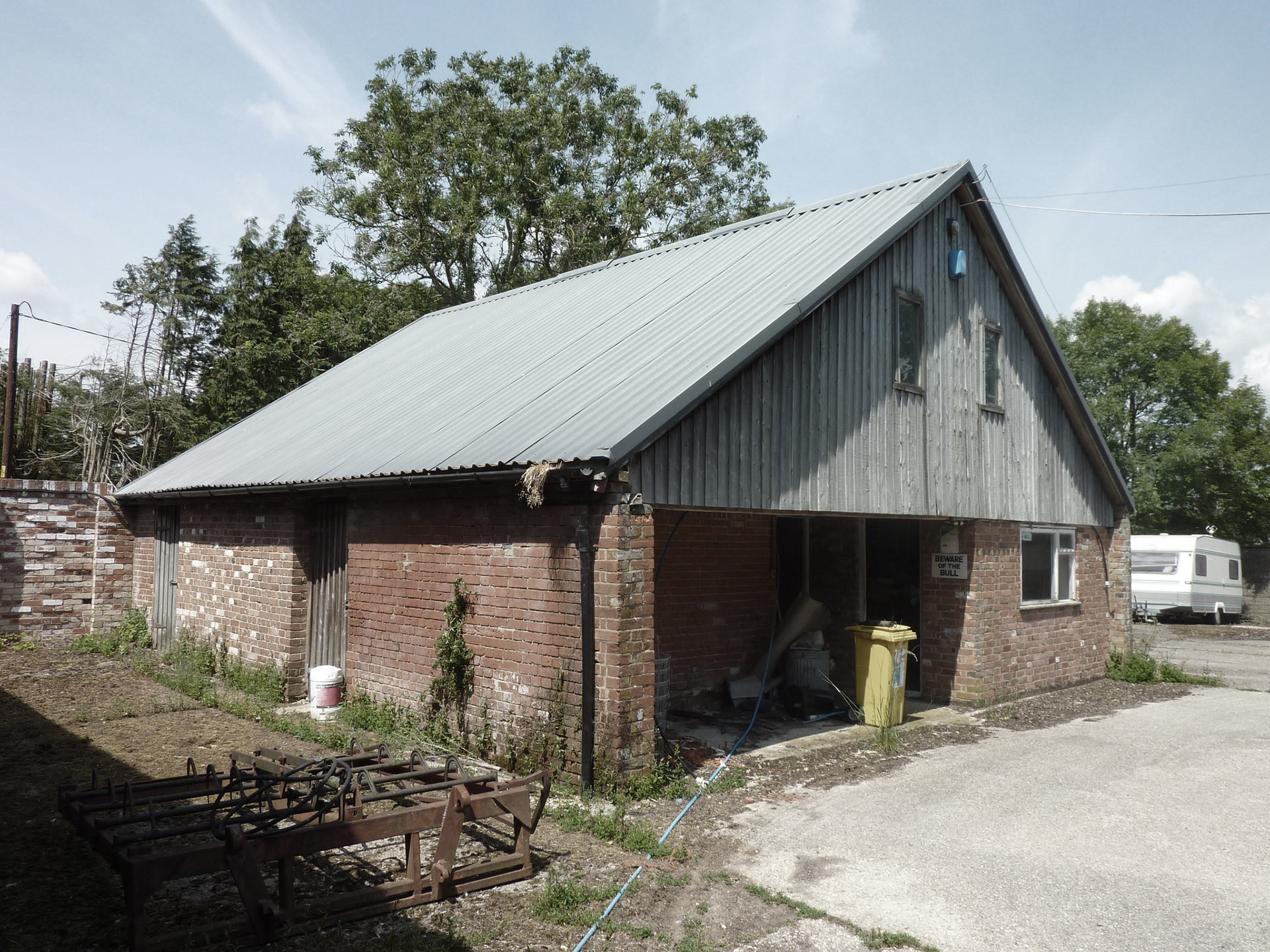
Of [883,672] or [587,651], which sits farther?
[883,672]

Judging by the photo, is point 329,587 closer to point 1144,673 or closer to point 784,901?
point 784,901

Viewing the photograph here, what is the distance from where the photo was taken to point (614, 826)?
21.6 ft

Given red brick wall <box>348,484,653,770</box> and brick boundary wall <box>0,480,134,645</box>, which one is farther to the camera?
brick boundary wall <box>0,480,134,645</box>

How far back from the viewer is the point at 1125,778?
8.66 metres

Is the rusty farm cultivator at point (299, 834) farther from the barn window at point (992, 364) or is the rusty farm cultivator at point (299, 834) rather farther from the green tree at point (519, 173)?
Answer: the green tree at point (519, 173)

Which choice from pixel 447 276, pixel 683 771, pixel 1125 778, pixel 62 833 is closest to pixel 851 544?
pixel 1125 778

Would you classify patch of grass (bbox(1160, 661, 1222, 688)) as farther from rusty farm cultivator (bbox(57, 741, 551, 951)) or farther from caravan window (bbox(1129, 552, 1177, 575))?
caravan window (bbox(1129, 552, 1177, 575))

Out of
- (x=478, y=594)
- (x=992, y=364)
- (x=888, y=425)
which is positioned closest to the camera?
(x=478, y=594)

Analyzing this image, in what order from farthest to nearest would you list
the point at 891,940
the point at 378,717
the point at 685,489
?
1. the point at 378,717
2. the point at 685,489
3. the point at 891,940

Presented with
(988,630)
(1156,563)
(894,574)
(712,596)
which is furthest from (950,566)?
(1156,563)

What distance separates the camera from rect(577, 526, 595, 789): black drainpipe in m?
7.46

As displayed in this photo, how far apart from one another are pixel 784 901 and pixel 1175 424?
123 ft

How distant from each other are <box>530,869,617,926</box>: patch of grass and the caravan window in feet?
86.4

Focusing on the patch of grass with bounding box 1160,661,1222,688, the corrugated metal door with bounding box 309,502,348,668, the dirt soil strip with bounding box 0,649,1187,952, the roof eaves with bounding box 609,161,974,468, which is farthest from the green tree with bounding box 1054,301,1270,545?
the corrugated metal door with bounding box 309,502,348,668
